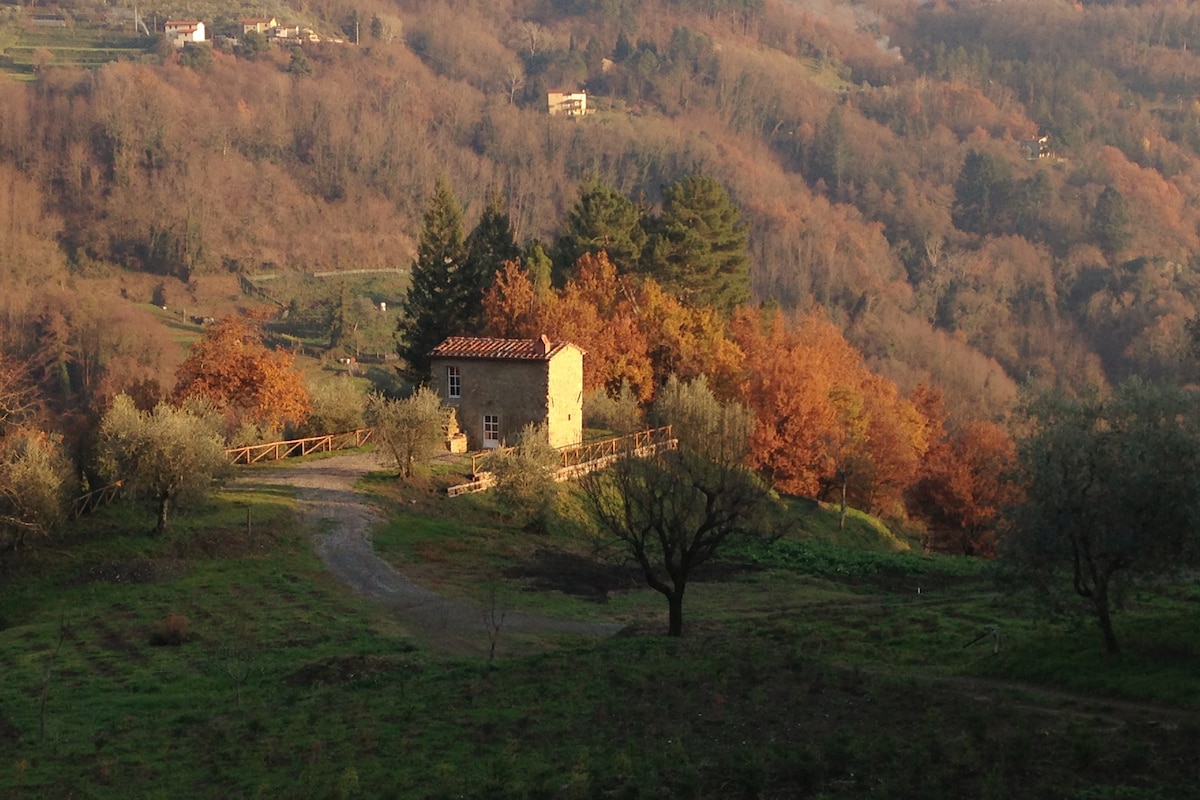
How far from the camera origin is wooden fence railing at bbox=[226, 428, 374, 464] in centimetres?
4638

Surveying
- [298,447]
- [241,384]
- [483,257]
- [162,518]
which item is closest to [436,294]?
[483,257]

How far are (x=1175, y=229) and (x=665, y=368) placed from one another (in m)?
142

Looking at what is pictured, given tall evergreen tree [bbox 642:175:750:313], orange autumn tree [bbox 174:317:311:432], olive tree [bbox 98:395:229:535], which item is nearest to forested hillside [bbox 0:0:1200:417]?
tall evergreen tree [bbox 642:175:750:313]

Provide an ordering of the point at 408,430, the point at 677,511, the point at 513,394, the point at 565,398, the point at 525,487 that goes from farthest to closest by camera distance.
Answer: the point at 565,398 < the point at 513,394 < the point at 408,430 < the point at 525,487 < the point at 677,511

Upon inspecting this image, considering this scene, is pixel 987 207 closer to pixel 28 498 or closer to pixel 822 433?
pixel 822 433

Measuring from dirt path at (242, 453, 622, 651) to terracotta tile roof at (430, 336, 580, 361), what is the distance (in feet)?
19.0

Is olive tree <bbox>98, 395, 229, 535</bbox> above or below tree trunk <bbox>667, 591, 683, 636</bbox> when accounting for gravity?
above

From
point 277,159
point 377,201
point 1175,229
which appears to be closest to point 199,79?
point 277,159

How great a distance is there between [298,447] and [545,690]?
29.6 metres

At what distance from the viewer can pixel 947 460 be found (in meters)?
66.9

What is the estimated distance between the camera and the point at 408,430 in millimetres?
43969

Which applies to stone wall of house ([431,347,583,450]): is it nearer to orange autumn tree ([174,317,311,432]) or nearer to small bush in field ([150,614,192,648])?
orange autumn tree ([174,317,311,432])

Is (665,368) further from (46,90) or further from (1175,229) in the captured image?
(1175,229)

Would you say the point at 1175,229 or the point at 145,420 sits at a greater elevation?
the point at 1175,229
